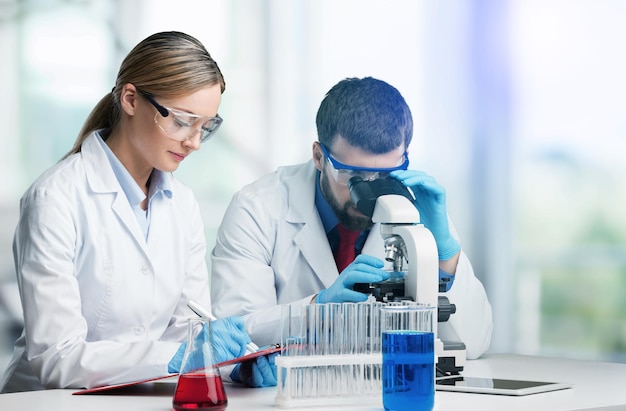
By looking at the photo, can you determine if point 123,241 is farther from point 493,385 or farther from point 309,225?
point 493,385

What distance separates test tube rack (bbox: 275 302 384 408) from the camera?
1821 mm

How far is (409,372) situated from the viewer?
69.3 inches

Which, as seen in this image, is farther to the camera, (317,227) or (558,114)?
(558,114)

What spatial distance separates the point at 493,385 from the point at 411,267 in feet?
1.29

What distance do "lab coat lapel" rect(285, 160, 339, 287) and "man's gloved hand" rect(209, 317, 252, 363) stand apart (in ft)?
2.59

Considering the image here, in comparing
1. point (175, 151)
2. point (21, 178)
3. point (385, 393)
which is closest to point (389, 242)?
point (385, 393)

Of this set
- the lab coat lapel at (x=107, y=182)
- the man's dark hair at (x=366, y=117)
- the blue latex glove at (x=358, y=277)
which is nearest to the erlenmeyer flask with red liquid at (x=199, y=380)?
the blue latex glove at (x=358, y=277)

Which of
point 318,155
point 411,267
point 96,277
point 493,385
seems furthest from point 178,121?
point 493,385

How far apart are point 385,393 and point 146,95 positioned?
3.73 feet

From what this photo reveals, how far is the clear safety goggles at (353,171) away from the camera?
262 cm

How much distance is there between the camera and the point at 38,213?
2287 mm

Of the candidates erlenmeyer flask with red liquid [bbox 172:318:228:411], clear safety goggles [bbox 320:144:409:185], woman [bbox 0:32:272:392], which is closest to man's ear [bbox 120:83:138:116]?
woman [bbox 0:32:272:392]

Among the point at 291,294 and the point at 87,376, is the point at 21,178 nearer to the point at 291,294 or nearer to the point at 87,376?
the point at 291,294

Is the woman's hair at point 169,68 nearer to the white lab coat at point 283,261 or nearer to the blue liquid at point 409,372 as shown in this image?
the white lab coat at point 283,261
